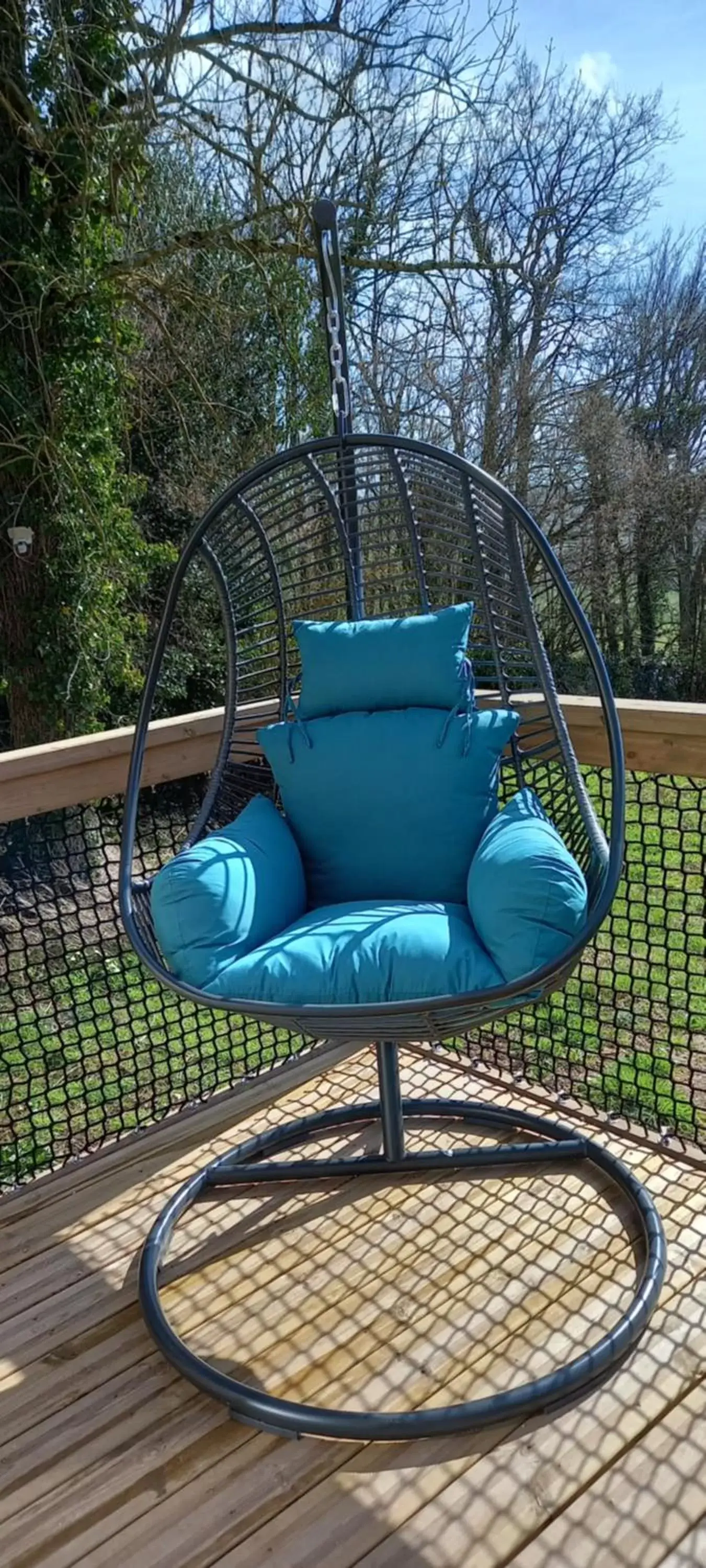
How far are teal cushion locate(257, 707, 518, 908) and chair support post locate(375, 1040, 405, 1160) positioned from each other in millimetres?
267

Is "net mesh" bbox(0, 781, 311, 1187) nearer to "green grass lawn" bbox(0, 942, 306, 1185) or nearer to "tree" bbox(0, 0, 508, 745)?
"green grass lawn" bbox(0, 942, 306, 1185)

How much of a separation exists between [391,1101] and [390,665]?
758 millimetres

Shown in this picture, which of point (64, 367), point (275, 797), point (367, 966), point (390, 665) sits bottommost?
point (367, 966)

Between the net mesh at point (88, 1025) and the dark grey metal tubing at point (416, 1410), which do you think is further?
the net mesh at point (88, 1025)

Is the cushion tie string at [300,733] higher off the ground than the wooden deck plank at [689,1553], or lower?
higher

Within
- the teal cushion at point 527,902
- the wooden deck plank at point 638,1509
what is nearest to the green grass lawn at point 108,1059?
the teal cushion at point 527,902

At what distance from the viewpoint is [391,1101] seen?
175cm

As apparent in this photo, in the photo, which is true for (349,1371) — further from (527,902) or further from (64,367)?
(64,367)

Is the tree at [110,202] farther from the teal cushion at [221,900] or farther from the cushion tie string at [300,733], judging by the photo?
the teal cushion at [221,900]

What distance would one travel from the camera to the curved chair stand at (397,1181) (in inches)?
52.2

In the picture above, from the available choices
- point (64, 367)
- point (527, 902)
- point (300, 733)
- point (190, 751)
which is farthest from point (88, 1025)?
point (64, 367)

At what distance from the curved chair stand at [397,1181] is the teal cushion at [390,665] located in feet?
2.01

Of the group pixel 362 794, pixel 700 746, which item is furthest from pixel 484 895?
pixel 700 746

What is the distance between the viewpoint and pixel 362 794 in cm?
183
